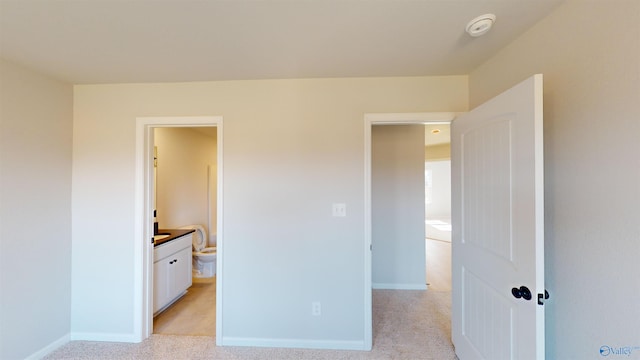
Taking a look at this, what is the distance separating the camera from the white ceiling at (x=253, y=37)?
4.24ft

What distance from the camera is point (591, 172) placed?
1135mm

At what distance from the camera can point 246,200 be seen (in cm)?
221

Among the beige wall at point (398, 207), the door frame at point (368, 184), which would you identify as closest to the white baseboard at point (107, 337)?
the door frame at point (368, 184)

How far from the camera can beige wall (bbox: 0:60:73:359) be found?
180 cm

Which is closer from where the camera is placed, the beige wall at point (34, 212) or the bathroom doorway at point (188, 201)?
the beige wall at point (34, 212)

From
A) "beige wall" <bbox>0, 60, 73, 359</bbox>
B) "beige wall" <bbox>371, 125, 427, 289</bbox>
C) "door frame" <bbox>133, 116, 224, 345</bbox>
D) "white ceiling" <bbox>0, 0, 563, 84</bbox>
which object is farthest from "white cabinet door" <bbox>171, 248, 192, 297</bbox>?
"beige wall" <bbox>371, 125, 427, 289</bbox>

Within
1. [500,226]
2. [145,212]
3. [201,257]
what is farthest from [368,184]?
[201,257]

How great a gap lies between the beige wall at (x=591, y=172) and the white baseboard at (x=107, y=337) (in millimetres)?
3015

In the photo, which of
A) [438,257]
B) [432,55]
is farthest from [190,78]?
[438,257]

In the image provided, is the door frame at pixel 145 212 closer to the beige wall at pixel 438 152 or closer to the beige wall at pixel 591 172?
the beige wall at pixel 591 172

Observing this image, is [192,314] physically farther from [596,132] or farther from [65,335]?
[596,132]

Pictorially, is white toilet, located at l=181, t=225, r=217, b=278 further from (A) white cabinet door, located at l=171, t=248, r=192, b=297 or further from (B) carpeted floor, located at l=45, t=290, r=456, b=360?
(B) carpeted floor, located at l=45, t=290, r=456, b=360

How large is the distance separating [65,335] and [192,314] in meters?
0.99

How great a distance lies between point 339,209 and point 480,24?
1.52m
